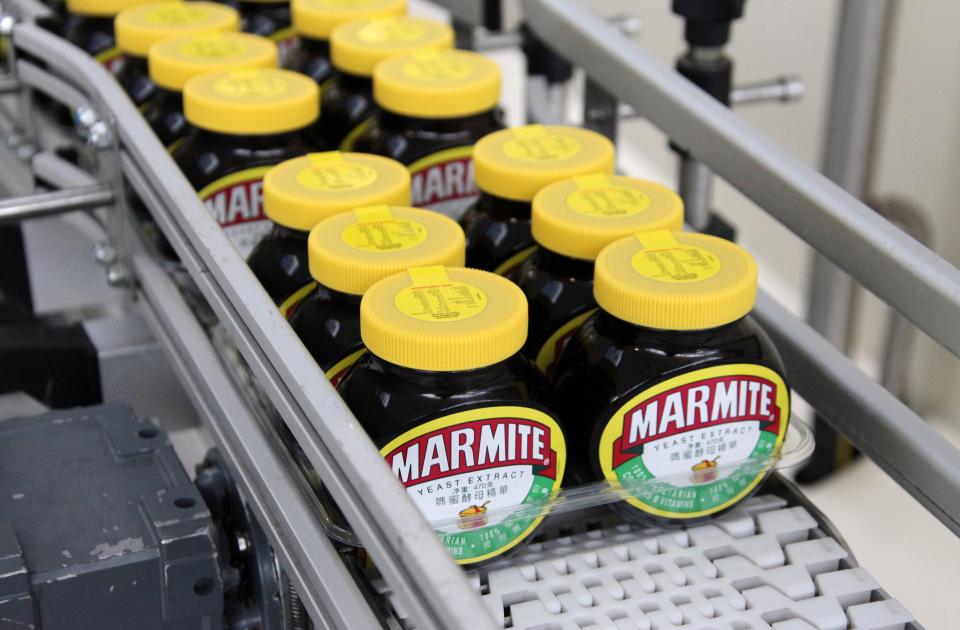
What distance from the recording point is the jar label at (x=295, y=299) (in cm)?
84

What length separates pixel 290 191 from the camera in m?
0.86

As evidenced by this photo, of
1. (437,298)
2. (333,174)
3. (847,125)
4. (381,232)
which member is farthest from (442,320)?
(847,125)

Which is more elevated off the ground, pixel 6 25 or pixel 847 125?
pixel 6 25

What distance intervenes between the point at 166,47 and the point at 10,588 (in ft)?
1.82

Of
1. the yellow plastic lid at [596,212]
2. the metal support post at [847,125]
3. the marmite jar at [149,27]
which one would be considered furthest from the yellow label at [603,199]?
the metal support post at [847,125]

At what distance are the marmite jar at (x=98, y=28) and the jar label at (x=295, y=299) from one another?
0.52m

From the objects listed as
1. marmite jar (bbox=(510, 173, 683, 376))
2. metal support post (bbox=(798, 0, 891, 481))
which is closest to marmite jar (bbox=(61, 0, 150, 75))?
marmite jar (bbox=(510, 173, 683, 376))

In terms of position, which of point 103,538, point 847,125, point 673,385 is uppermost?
point 673,385

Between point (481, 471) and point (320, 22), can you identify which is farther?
point (320, 22)

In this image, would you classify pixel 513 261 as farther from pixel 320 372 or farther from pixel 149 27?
pixel 149 27

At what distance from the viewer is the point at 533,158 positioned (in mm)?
912

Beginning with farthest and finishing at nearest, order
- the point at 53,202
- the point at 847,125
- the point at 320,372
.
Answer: the point at 847,125, the point at 53,202, the point at 320,372

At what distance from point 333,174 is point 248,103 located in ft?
0.39

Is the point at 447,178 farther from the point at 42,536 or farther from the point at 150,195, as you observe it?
the point at 42,536
